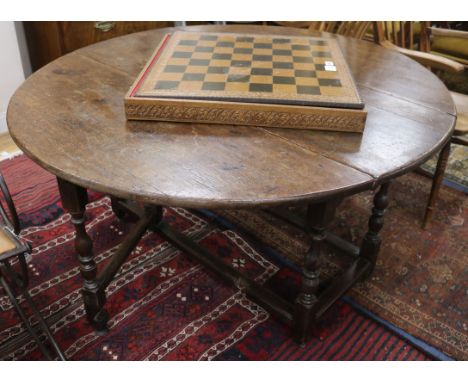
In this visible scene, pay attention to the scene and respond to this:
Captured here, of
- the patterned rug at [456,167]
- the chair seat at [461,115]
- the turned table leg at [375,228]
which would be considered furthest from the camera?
the patterned rug at [456,167]

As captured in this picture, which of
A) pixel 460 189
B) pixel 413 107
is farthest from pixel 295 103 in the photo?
pixel 460 189

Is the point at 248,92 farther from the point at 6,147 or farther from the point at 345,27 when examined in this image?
the point at 6,147

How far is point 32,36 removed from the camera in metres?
3.11

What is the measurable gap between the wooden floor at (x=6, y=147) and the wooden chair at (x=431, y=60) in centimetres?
227

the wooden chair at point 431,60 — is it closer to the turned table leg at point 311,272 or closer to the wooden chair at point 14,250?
the turned table leg at point 311,272

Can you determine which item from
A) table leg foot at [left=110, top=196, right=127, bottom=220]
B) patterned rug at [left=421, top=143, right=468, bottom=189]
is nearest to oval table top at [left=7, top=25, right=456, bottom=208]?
table leg foot at [left=110, top=196, right=127, bottom=220]

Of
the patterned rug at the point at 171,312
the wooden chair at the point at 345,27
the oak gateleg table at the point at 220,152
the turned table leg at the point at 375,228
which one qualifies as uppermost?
the wooden chair at the point at 345,27

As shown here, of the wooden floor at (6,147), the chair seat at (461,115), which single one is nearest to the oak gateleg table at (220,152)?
the chair seat at (461,115)

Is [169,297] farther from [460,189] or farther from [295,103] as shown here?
[460,189]

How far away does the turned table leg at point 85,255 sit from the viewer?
4.24 ft

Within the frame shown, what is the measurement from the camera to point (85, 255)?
145 centimetres

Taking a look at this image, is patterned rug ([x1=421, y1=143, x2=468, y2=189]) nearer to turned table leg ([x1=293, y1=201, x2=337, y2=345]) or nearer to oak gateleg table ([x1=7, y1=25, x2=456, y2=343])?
oak gateleg table ([x1=7, y1=25, x2=456, y2=343])

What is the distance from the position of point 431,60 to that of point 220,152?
4.86 feet

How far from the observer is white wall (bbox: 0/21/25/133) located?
9.11ft
